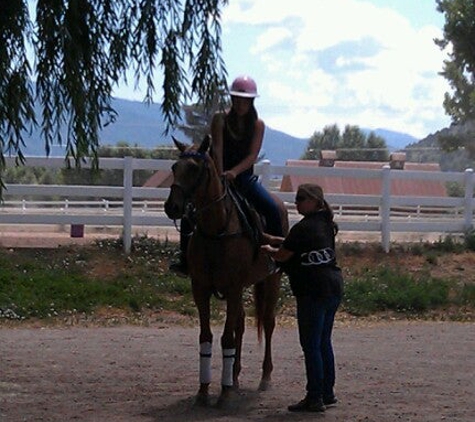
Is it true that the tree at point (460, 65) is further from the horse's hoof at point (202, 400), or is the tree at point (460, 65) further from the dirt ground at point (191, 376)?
the horse's hoof at point (202, 400)

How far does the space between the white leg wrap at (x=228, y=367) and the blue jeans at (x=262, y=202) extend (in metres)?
1.27

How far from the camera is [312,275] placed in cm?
948

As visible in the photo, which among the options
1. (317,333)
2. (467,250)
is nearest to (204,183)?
(317,333)

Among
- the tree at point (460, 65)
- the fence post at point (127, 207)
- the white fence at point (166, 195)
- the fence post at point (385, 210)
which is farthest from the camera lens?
the tree at point (460, 65)

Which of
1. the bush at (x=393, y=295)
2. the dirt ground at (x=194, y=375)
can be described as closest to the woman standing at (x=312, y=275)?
the dirt ground at (x=194, y=375)

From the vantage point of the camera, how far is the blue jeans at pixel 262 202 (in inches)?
420

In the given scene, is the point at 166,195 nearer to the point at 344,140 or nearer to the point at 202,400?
the point at 202,400

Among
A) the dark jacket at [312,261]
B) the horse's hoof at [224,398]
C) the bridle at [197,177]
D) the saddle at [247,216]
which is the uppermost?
the bridle at [197,177]

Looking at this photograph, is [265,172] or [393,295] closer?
[393,295]

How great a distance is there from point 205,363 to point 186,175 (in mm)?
1656

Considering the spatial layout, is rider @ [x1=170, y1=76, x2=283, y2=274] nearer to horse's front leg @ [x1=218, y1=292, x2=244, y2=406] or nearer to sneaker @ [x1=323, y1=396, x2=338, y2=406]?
horse's front leg @ [x1=218, y1=292, x2=244, y2=406]

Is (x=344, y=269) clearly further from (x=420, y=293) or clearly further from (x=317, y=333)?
(x=317, y=333)

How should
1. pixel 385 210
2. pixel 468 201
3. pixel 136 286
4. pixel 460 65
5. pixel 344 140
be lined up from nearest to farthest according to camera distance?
pixel 136 286
pixel 385 210
pixel 468 201
pixel 460 65
pixel 344 140

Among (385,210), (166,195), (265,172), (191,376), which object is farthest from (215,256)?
(385,210)
